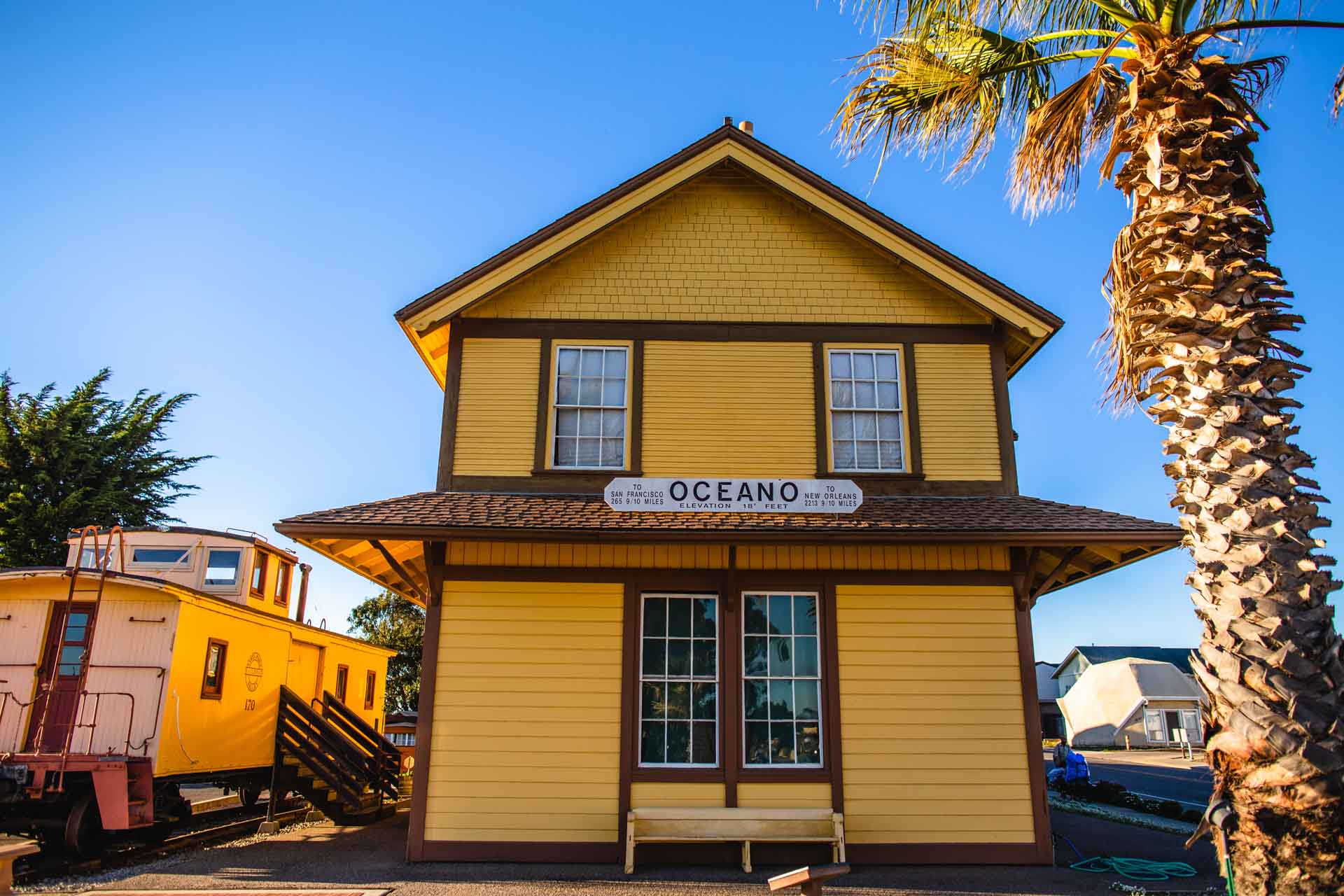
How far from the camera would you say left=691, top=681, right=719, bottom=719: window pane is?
385 inches

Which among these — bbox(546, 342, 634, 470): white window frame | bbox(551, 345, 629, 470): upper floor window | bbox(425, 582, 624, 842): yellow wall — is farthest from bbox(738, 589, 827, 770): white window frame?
bbox(551, 345, 629, 470): upper floor window

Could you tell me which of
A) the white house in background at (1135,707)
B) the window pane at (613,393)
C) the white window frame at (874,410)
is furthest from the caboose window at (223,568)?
the white house in background at (1135,707)

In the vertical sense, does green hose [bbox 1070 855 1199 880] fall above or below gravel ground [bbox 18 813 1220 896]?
above

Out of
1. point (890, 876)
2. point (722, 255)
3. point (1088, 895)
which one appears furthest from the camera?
point (722, 255)

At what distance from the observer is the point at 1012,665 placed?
32.3 ft

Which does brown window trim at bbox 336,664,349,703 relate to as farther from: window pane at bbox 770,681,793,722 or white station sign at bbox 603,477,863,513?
window pane at bbox 770,681,793,722

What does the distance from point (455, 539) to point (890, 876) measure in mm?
5495

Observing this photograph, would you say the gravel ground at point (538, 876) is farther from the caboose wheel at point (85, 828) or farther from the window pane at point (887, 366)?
the window pane at point (887, 366)

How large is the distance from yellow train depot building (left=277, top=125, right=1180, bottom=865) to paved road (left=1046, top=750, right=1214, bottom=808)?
829 centimetres

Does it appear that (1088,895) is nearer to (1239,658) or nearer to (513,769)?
(1239,658)

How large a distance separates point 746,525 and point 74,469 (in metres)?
26.9

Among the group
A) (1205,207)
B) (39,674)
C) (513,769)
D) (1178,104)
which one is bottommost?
(513,769)

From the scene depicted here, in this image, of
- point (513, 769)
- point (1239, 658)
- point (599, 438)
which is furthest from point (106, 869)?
point (1239, 658)

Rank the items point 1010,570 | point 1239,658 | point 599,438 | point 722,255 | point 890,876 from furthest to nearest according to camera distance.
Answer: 1. point 722,255
2. point 599,438
3. point 1010,570
4. point 890,876
5. point 1239,658
